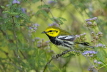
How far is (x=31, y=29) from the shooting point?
3.75m

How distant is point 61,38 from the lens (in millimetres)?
4070

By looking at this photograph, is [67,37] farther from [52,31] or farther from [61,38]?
[52,31]

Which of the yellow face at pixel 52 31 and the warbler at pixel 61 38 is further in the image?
the yellow face at pixel 52 31

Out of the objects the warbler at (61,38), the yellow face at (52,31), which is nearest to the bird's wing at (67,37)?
the warbler at (61,38)

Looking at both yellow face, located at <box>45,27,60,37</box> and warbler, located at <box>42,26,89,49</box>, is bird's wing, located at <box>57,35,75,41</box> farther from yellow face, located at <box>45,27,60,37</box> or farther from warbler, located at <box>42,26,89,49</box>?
yellow face, located at <box>45,27,60,37</box>

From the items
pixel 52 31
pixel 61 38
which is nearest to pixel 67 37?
pixel 61 38

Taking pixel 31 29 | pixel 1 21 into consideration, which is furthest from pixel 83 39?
pixel 1 21

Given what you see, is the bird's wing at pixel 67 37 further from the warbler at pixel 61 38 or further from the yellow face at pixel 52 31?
the yellow face at pixel 52 31

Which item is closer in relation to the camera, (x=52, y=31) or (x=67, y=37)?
(x=67, y=37)

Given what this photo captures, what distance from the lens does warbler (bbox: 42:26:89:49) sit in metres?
3.91

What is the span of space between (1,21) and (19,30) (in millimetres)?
643

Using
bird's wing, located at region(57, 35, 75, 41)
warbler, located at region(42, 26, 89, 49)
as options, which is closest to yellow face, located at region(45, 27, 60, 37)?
warbler, located at region(42, 26, 89, 49)

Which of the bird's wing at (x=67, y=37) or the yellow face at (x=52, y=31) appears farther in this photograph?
the yellow face at (x=52, y=31)

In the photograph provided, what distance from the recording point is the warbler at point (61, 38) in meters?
3.91
